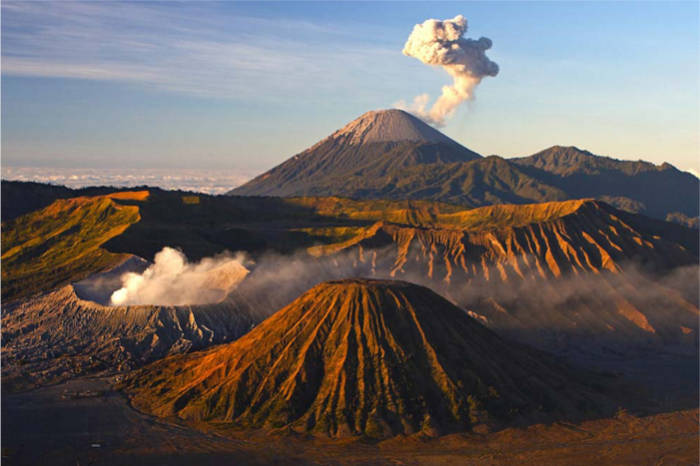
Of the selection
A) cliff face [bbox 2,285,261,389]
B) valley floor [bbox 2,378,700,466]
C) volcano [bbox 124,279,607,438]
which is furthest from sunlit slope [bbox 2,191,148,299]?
valley floor [bbox 2,378,700,466]

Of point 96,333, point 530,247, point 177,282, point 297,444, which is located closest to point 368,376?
point 297,444

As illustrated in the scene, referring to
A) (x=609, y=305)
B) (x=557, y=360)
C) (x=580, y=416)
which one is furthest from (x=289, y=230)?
(x=580, y=416)

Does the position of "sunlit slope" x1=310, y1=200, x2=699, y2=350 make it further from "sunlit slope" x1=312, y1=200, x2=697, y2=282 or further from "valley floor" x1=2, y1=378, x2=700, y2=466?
"valley floor" x1=2, y1=378, x2=700, y2=466

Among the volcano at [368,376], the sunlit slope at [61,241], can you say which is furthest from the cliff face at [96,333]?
the sunlit slope at [61,241]

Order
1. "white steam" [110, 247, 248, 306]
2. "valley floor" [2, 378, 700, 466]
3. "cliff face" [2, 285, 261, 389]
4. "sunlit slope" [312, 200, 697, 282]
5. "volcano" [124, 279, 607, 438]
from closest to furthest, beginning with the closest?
1. "valley floor" [2, 378, 700, 466]
2. "volcano" [124, 279, 607, 438]
3. "cliff face" [2, 285, 261, 389]
4. "white steam" [110, 247, 248, 306]
5. "sunlit slope" [312, 200, 697, 282]

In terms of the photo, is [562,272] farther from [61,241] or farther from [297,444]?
[61,241]
